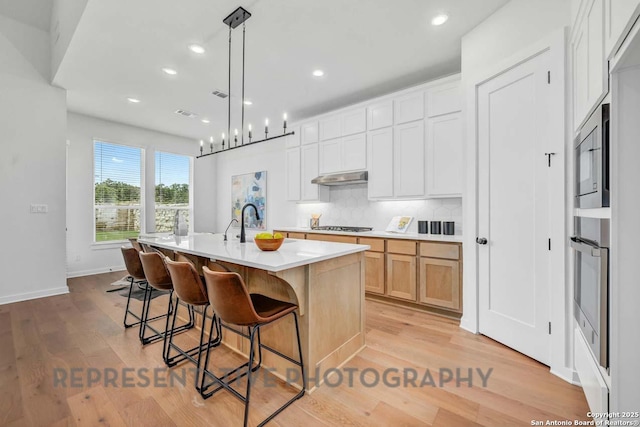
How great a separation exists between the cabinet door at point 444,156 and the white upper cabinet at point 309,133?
185cm

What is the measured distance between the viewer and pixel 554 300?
6.74 feet

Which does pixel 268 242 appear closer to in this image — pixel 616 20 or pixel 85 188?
pixel 616 20

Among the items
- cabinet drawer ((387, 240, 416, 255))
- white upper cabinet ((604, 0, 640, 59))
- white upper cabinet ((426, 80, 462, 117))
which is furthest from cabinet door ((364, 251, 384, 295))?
white upper cabinet ((604, 0, 640, 59))

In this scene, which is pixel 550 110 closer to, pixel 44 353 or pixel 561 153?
pixel 561 153

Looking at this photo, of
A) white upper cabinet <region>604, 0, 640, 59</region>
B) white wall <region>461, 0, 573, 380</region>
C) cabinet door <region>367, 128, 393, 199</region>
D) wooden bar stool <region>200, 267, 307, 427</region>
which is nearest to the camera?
white upper cabinet <region>604, 0, 640, 59</region>

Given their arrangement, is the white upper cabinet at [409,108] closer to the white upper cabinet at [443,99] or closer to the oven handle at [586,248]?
the white upper cabinet at [443,99]

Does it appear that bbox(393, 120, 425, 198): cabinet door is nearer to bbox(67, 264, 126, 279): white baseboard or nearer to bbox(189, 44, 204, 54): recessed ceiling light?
bbox(189, 44, 204, 54): recessed ceiling light

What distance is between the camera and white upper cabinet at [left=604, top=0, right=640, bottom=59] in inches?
40.3

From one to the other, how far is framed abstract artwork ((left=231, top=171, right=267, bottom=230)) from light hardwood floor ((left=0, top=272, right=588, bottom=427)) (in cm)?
364

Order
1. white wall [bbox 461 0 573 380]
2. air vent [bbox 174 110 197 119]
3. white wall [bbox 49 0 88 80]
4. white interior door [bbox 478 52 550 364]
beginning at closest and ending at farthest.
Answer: white wall [bbox 461 0 573 380] < white interior door [bbox 478 52 550 364] < white wall [bbox 49 0 88 80] < air vent [bbox 174 110 197 119]

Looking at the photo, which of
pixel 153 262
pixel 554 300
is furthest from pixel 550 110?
pixel 153 262

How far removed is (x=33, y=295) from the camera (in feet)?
12.4

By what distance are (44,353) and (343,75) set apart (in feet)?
13.4

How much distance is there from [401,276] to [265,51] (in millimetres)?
2977
